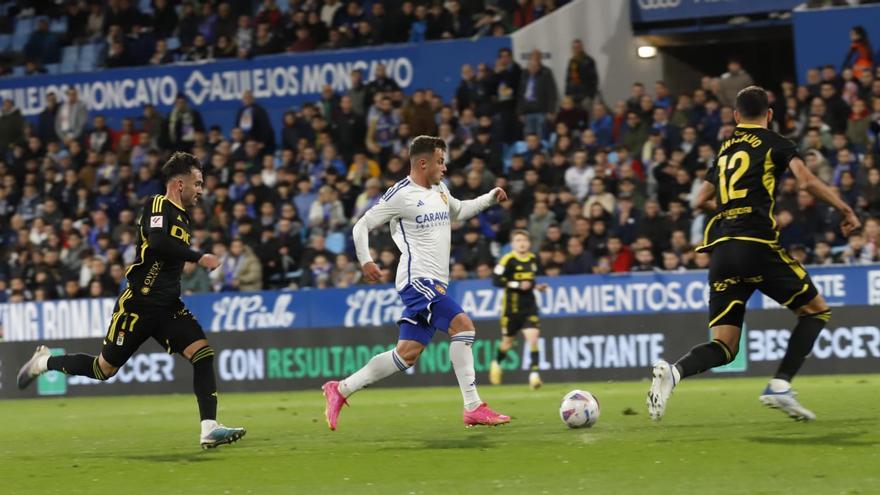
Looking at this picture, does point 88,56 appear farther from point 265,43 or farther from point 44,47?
point 265,43

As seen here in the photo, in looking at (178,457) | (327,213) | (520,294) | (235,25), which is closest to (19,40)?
(235,25)

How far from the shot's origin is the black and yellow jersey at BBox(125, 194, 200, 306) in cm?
1179

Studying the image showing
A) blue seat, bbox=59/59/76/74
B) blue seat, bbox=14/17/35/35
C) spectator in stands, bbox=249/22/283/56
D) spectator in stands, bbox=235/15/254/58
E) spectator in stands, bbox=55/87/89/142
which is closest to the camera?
spectator in stands, bbox=249/22/283/56

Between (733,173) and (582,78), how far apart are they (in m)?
15.2

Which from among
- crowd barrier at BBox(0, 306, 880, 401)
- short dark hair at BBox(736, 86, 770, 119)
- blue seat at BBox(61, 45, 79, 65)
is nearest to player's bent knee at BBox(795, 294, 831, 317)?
short dark hair at BBox(736, 86, 770, 119)

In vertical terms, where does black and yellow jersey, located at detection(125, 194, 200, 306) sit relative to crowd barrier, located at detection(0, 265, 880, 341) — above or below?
above

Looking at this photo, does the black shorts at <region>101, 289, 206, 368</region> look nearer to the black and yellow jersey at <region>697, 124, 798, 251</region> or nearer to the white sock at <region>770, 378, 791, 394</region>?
the black and yellow jersey at <region>697, 124, 798, 251</region>

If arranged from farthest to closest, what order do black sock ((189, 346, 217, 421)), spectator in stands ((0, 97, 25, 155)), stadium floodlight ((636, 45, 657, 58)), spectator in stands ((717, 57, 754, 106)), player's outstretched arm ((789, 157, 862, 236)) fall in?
spectator in stands ((0, 97, 25, 155))
stadium floodlight ((636, 45, 657, 58))
spectator in stands ((717, 57, 754, 106))
black sock ((189, 346, 217, 421))
player's outstretched arm ((789, 157, 862, 236))

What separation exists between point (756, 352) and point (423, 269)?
9.60 metres

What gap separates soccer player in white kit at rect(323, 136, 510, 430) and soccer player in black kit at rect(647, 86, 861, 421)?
1806mm

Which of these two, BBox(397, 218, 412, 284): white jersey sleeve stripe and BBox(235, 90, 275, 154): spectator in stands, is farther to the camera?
BBox(235, 90, 275, 154): spectator in stands

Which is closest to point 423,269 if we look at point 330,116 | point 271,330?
point 271,330

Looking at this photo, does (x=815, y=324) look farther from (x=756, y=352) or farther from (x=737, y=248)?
(x=756, y=352)

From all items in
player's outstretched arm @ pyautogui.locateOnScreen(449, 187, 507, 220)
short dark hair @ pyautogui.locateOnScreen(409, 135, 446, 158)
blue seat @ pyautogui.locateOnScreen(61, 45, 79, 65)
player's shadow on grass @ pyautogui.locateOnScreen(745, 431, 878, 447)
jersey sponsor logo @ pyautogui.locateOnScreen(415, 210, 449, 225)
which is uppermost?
blue seat @ pyautogui.locateOnScreen(61, 45, 79, 65)
